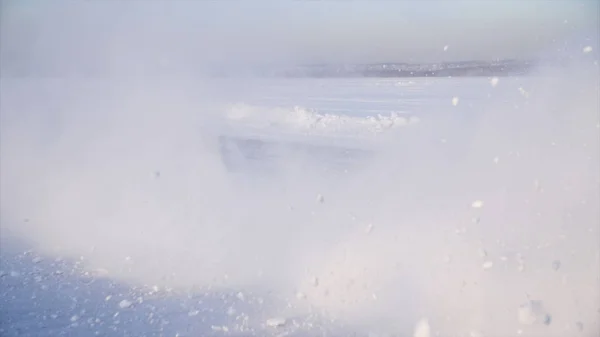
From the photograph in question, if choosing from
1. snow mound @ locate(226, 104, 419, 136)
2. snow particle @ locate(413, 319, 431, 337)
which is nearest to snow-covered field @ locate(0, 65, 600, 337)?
snow particle @ locate(413, 319, 431, 337)

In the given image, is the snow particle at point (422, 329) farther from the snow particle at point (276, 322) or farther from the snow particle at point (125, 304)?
the snow particle at point (125, 304)

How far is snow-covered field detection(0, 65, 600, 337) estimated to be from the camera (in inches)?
156

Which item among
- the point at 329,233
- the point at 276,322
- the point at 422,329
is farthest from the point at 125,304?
the point at 422,329

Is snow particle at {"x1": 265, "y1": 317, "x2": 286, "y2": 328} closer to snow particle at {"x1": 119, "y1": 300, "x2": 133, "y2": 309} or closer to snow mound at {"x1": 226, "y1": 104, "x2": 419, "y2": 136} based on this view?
snow particle at {"x1": 119, "y1": 300, "x2": 133, "y2": 309}

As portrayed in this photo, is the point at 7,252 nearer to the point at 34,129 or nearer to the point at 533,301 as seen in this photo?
the point at 533,301

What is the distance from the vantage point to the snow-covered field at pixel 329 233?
3.97 metres

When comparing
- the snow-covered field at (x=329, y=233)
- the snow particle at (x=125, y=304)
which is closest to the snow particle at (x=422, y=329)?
the snow-covered field at (x=329, y=233)

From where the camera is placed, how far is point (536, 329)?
366cm

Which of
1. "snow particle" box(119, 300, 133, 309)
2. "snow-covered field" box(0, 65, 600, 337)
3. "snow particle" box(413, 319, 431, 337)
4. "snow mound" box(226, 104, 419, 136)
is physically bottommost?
"snow particle" box(413, 319, 431, 337)

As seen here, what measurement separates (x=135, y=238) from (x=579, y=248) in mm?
4012

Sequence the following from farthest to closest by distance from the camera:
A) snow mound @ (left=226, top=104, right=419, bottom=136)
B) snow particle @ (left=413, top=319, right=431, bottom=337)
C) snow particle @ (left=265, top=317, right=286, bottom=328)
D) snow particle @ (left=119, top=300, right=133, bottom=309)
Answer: snow mound @ (left=226, top=104, right=419, bottom=136) → snow particle @ (left=119, top=300, right=133, bottom=309) → snow particle @ (left=265, top=317, right=286, bottom=328) → snow particle @ (left=413, top=319, right=431, bottom=337)

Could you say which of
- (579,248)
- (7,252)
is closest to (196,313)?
(7,252)

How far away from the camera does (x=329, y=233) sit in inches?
203

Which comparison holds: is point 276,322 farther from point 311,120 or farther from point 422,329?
point 311,120
